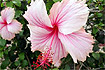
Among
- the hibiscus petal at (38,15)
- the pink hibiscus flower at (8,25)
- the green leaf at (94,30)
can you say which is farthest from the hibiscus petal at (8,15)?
the green leaf at (94,30)

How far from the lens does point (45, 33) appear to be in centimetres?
53

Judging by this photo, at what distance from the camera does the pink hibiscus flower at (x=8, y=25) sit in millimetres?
838

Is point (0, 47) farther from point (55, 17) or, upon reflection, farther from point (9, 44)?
point (55, 17)

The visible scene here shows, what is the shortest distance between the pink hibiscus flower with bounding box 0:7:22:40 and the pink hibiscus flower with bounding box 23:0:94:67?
0.34m

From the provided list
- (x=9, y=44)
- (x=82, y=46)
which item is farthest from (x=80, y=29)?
(x=9, y=44)

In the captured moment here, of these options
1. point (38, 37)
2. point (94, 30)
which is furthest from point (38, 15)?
point (94, 30)

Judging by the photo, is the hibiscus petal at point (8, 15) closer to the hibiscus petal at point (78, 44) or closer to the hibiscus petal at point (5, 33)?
the hibiscus petal at point (5, 33)

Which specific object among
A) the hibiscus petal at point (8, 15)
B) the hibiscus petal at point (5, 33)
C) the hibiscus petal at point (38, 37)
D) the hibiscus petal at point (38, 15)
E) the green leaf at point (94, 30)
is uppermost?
the hibiscus petal at point (8, 15)

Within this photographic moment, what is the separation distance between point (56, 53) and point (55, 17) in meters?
0.14

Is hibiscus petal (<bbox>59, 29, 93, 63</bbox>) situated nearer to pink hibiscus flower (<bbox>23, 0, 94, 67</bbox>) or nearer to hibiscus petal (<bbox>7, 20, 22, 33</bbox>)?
pink hibiscus flower (<bbox>23, 0, 94, 67</bbox>)

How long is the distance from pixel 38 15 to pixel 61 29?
0.09 m

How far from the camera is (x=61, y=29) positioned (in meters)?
0.49

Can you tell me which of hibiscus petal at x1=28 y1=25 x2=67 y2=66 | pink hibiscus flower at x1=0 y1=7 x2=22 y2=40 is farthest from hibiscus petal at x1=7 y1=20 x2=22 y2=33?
hibiscus petal at x1=28 y1=25 x2=67 y2=66

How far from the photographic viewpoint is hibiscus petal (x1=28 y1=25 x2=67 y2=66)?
1.71ft
